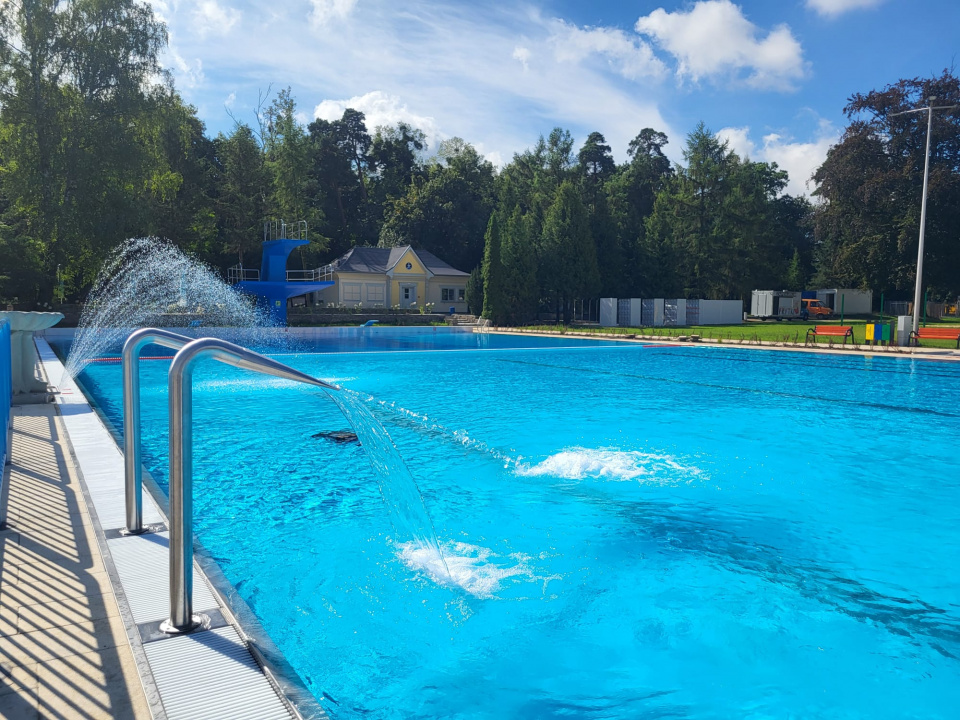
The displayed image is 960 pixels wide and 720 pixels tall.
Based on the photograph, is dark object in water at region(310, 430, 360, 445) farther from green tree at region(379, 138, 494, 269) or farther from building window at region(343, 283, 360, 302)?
green tree at region(379, 138, 494, 269)

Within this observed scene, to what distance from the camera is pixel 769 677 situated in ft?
12.6

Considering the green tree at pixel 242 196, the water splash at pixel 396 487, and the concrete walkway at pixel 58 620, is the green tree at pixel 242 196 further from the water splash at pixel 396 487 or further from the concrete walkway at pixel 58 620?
the concrete walkway at pixel 58 620

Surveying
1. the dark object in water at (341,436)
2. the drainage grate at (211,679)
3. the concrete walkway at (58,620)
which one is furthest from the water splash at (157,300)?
the drainage grate at (211,679)

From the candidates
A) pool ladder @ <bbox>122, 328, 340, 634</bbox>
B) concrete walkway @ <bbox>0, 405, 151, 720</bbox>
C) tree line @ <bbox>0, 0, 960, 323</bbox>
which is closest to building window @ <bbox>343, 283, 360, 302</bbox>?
tree line @ <bbox>0, 0, 960, 323</bbox>

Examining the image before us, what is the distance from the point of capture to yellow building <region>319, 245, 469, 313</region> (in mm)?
48094

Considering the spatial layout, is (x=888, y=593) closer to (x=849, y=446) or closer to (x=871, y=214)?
(x=849, y=446)

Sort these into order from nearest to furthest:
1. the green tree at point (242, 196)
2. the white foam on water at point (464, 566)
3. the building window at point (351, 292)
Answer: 1. the white foam on water at point (464, 566)
2. the green tree at point (242, 196)
3. the building window at point (351, 292)

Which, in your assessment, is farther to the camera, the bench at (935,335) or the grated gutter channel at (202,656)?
the bench at (935,335)

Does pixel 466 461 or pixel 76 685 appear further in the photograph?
pixel 466 461

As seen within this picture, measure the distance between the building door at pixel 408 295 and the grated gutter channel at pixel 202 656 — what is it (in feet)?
152

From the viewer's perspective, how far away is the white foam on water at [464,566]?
4.85 meters

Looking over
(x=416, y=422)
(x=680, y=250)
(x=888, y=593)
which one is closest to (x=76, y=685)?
(x=888, y=593)

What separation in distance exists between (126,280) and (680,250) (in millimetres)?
38618

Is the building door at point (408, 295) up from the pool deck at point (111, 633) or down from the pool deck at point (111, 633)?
up
